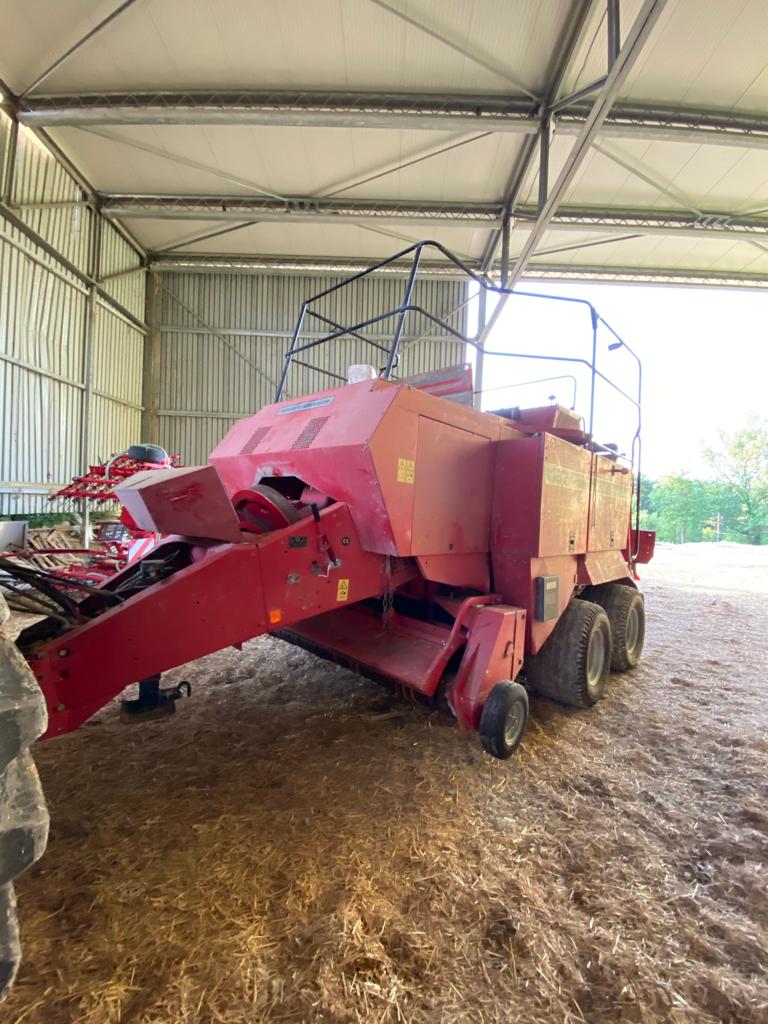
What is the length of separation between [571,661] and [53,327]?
12.3 m

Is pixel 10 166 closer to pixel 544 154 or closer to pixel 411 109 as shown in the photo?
pixel 411 109

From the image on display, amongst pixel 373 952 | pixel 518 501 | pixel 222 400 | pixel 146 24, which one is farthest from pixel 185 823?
pixel 222 400

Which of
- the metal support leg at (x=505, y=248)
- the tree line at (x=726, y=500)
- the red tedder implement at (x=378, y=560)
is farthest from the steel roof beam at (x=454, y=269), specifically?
the tree line at (x=726, y=500)

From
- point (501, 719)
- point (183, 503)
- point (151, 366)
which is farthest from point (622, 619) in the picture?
point (151, 366)

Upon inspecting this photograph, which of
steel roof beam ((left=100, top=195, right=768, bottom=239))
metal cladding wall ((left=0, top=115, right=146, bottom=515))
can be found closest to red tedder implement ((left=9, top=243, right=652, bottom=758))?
steel roof beam ((left=100, top=195, right=768, bottom=239))

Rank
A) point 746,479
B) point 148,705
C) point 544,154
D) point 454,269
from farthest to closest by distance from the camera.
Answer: point 746,479 → point 454,269 → point 544,154 → point 148,705

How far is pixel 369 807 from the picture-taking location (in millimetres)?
2625

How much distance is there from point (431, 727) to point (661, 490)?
4115cm

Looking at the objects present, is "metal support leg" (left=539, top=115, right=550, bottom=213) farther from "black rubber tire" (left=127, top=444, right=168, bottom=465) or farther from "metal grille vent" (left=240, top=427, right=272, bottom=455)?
"black rubber tire" (left=127, top=444, right=168, bottom=465)

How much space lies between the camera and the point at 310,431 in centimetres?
321

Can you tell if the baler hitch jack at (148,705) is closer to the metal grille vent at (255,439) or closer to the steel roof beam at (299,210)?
the metal grille vent at (255,439)

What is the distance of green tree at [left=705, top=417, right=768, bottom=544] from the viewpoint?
33.0 meters

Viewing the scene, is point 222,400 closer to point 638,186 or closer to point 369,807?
point 638,186

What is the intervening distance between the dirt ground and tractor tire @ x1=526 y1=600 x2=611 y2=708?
0.21m
